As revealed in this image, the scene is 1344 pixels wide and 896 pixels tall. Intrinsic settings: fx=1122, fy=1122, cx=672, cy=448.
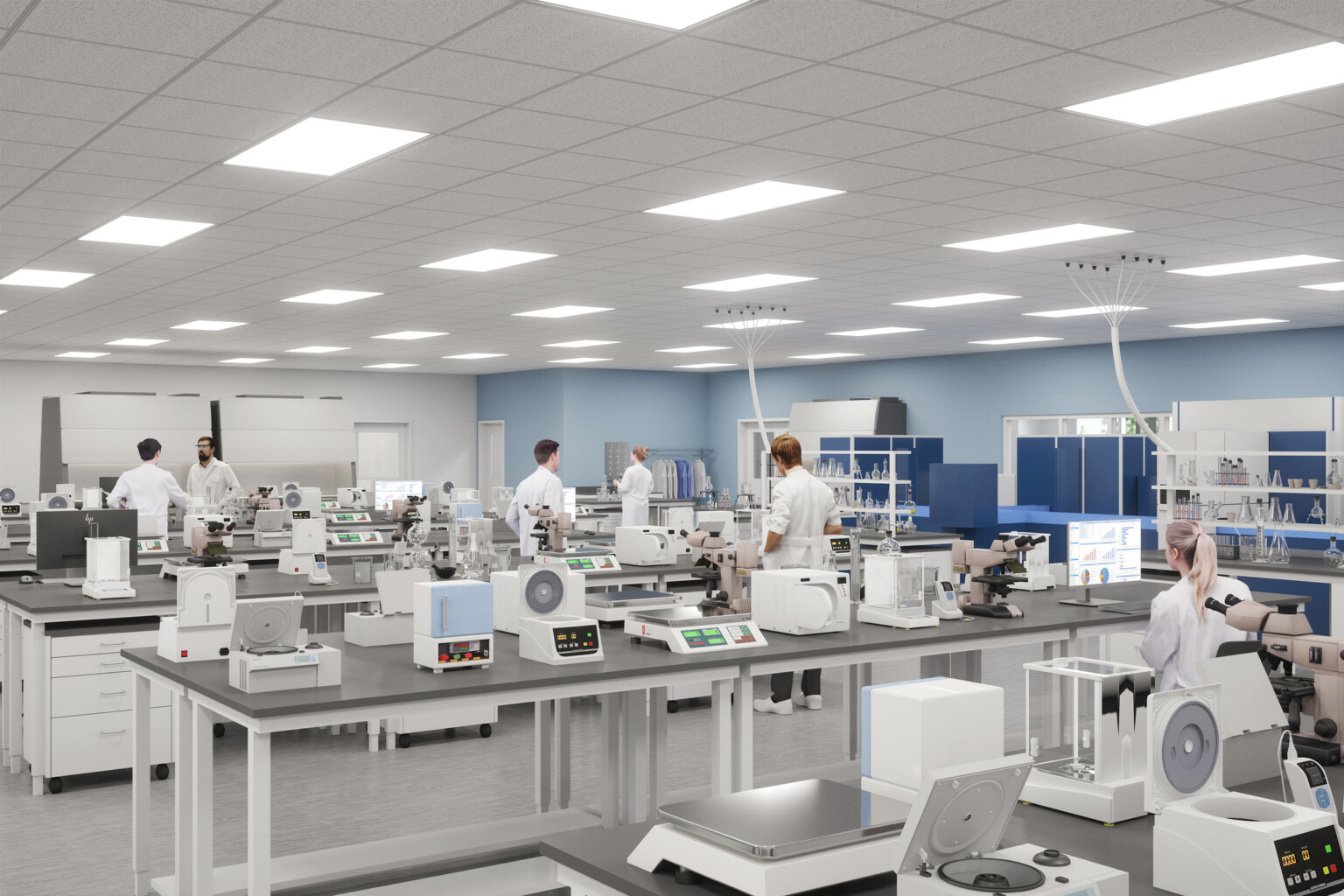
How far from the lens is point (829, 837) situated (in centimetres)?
173

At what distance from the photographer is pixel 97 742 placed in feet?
16.2

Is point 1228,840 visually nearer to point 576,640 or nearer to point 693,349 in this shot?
point 576,640

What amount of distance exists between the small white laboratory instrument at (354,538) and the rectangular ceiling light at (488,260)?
Result: 2045 mm

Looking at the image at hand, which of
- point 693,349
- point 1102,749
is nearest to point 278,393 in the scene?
point 693,349

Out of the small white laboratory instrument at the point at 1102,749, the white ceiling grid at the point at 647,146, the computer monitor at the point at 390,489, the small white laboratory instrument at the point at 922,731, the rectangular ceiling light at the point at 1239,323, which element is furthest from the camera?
the computer monitor at the point at 390,489

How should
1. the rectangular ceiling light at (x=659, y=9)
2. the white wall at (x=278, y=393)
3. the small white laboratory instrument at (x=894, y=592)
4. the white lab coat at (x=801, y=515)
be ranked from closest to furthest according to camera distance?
the rectangular ceiling light at (x=659, y=9)
the small white laboratory instrument at (x=894, y=592)
the white lab coat at (x=801, y=515)
the white wall at (x=278, y=393)

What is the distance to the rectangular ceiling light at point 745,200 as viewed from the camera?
525cm

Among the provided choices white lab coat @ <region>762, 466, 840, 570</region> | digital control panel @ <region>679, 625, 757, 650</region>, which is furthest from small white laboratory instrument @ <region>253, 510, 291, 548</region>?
digital control panel @ <region>679, 625, 757, 650</region>

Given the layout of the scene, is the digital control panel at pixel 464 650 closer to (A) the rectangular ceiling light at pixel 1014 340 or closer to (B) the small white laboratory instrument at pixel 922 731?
(B) the small white laboratory instrument at pixel 922 731

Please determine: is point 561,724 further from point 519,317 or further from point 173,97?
point 519,317

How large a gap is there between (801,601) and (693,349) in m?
9.41

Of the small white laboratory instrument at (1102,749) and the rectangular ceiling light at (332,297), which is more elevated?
the rectangular ceiling light at (332,297)

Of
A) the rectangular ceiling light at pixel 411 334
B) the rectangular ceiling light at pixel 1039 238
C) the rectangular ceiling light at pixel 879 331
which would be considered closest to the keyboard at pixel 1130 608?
the rectangular ceiling light at pixel 1039 238

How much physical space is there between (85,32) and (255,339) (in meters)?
9.39
